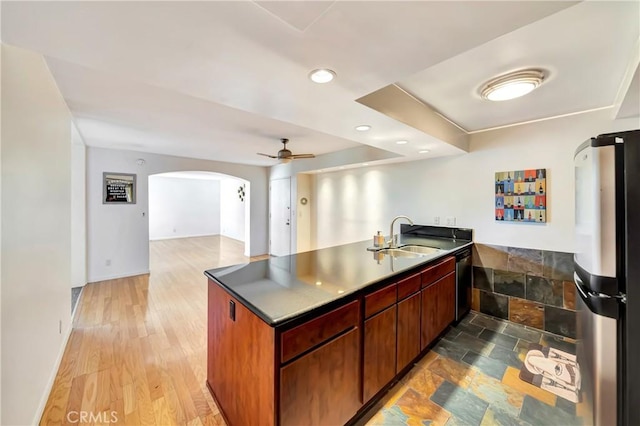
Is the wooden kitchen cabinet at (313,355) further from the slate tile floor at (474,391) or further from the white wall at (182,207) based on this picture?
the white wall at (182,207)

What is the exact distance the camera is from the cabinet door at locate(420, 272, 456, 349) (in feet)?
7.32

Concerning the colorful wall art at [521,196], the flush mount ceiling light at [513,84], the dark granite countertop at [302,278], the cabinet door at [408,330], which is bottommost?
the cabinet door at [408,330]

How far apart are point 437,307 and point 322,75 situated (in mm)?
2267

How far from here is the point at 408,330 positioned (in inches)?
79.0

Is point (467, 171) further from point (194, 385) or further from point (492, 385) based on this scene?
point (194, 385)

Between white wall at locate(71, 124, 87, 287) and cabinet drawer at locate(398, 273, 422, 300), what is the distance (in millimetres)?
5102

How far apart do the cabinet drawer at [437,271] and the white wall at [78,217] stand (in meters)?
5.28

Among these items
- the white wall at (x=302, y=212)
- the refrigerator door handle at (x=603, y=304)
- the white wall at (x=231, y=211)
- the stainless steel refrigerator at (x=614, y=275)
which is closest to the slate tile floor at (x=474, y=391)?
the stainless steel refrigerator at (x=614, y=275)

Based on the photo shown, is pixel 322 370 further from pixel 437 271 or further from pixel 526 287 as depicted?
pixel 526 287

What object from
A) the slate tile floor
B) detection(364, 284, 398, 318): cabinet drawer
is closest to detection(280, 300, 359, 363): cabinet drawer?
detection(364, 284, 398, 318): cabinet drawer

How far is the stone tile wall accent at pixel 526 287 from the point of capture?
8.68 ft

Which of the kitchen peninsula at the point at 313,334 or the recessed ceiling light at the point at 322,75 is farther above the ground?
the recessed ceiling light at the point at 322,75

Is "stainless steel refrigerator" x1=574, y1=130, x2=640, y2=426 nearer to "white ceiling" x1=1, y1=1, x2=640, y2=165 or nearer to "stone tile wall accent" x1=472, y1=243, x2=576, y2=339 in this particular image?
"white ceiling" x1=1, y1=1, x2=640, y2=165

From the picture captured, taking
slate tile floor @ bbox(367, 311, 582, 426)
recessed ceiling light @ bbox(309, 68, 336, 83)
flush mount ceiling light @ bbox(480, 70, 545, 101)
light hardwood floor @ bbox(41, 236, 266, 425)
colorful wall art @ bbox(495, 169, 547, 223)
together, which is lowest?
slate tile floor @ bbox(367, 311, 582, 426)
